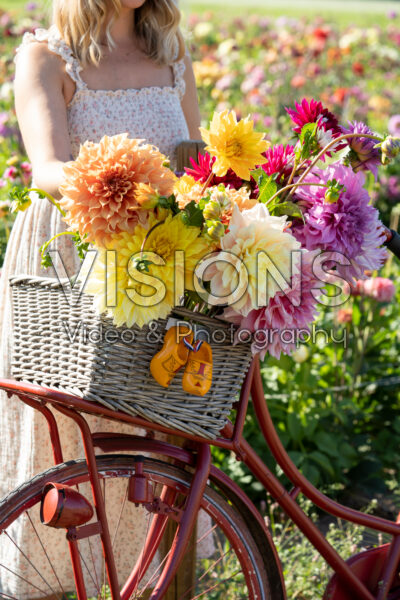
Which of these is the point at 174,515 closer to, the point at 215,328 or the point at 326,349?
the point at 215,328

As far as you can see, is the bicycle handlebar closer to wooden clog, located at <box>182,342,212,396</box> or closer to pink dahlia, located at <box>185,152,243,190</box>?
pink dahlia, located at <box>185,152,243,190</box>

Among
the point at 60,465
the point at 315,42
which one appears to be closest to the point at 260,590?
the point at 60,465

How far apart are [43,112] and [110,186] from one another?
23.0 inches

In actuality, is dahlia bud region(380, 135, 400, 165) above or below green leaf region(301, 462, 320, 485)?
above

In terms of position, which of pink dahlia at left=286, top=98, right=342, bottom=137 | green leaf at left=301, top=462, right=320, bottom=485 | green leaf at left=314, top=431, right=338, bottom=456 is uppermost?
pink dahlia at left=286, top=98, right=342, bottom=137

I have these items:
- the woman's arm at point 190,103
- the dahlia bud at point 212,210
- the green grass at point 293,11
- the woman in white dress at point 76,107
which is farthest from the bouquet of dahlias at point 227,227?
the green grass at point 293,11

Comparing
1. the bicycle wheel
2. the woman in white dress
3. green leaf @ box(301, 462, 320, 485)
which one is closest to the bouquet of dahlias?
the bicycle wheel

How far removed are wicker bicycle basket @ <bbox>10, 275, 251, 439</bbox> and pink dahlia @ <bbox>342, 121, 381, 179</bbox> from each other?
0.37 m

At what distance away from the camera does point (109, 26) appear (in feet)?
5.76

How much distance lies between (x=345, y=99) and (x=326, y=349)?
2832 mm

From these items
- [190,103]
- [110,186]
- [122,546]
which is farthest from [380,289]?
[110,186]

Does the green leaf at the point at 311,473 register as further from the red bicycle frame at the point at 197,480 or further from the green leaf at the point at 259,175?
the green leaf at the point at 259,175

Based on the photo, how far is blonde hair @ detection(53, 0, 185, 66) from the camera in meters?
1.68

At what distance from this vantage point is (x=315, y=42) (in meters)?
5.50
